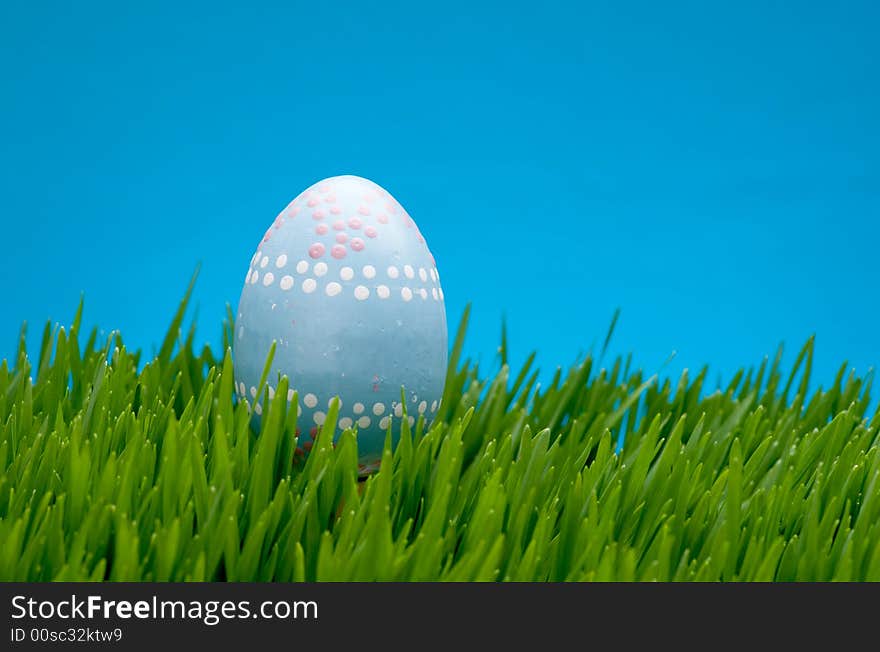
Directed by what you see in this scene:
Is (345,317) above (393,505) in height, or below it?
above

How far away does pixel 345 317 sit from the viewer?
2.63ft

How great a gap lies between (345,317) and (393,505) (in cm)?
17

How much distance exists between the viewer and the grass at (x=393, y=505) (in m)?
0.59

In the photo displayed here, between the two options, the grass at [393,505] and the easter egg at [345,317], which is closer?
the grass at [393,505]

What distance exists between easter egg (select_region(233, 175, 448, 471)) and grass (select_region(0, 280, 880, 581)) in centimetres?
5

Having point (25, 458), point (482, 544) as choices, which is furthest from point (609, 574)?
point (25, 458)

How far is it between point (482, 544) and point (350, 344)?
28 cm

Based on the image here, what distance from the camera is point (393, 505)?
72cm

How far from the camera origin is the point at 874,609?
58 centimetres

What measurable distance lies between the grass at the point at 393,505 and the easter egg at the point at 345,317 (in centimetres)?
5

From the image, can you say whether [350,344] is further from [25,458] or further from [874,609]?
[874,609]

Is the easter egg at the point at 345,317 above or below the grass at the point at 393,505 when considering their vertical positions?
above

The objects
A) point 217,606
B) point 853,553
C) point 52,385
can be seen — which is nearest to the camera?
point 217,606

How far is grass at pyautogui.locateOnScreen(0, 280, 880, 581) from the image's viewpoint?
59 centimetres
